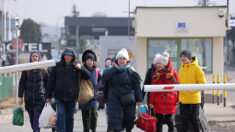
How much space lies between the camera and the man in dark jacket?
321 inches

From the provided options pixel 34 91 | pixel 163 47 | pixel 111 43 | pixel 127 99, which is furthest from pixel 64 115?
pixel 111 43

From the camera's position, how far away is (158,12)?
18.8 meters

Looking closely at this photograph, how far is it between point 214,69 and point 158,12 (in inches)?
123

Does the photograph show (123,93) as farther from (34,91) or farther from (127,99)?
(34,91)

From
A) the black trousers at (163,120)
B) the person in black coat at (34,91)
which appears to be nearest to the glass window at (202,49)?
the black trousers at (163,120)

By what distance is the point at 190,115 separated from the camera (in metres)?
8.32

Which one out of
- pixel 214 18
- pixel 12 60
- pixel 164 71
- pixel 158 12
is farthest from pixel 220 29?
pixel 12 60

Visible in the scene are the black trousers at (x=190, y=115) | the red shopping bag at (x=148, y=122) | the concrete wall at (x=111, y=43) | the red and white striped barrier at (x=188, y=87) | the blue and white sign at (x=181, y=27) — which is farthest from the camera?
the concrete wall at (x=111, y=43)

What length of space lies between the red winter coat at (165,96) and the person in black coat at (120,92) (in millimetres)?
495

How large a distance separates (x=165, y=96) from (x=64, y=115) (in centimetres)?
178

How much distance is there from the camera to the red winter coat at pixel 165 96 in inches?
326

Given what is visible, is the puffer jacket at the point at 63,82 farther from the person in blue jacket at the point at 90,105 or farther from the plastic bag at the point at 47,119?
the person in blue jacket at the point at 90,105

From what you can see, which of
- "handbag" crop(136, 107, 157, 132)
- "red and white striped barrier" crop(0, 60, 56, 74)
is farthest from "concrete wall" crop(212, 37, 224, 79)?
"red and white striped barrier" crop(0, 60, 56, 74)

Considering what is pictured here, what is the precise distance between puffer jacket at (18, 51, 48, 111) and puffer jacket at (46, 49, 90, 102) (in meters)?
0.80
